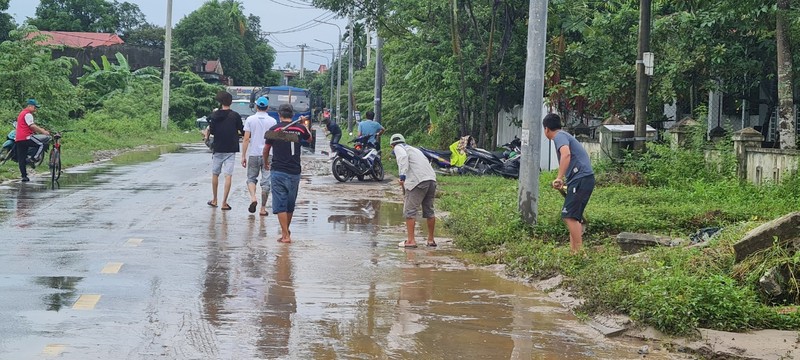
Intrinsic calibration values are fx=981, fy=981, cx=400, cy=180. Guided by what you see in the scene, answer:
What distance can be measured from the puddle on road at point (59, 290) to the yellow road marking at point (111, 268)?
1.27ft

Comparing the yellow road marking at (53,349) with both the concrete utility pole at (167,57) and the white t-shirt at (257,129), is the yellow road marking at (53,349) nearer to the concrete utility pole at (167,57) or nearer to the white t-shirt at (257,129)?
the white t-shirt at (257,129)

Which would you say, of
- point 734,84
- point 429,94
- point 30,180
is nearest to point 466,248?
point 30,180

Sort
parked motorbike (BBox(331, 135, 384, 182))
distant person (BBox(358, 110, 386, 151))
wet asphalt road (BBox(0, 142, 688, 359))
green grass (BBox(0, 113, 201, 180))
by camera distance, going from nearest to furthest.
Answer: wet asphalt road (BBox(0, 142, 688, 359)), parked motorbike (BBox(331, 135, 384, 182)), distant person (BBox(358, 110, 386, 151)), green grass (BBox(0, 113, 201, 180))

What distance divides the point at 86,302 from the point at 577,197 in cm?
521

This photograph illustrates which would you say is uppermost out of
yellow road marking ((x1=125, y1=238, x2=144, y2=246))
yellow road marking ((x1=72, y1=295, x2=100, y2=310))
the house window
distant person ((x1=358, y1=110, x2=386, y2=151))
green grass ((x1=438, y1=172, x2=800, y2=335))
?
distant person ((x1=358, y1=110, x2=386, y2=151))

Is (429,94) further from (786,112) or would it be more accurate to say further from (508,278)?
(508,278)

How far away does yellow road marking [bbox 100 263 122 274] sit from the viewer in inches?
375

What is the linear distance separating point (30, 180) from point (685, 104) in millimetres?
16144

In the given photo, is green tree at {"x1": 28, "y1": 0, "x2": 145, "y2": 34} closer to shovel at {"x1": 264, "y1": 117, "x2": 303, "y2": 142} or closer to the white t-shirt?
the white t-shirt

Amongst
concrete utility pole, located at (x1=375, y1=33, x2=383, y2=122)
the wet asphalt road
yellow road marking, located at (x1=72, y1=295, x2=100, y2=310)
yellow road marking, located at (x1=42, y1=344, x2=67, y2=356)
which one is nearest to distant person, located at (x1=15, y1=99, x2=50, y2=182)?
the wet asphalt road

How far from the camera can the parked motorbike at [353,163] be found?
22109 mm

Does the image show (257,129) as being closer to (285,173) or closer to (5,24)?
(285,173)

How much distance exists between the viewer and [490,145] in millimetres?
30859

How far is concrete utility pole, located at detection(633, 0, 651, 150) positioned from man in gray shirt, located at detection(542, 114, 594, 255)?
8918 millimetres
